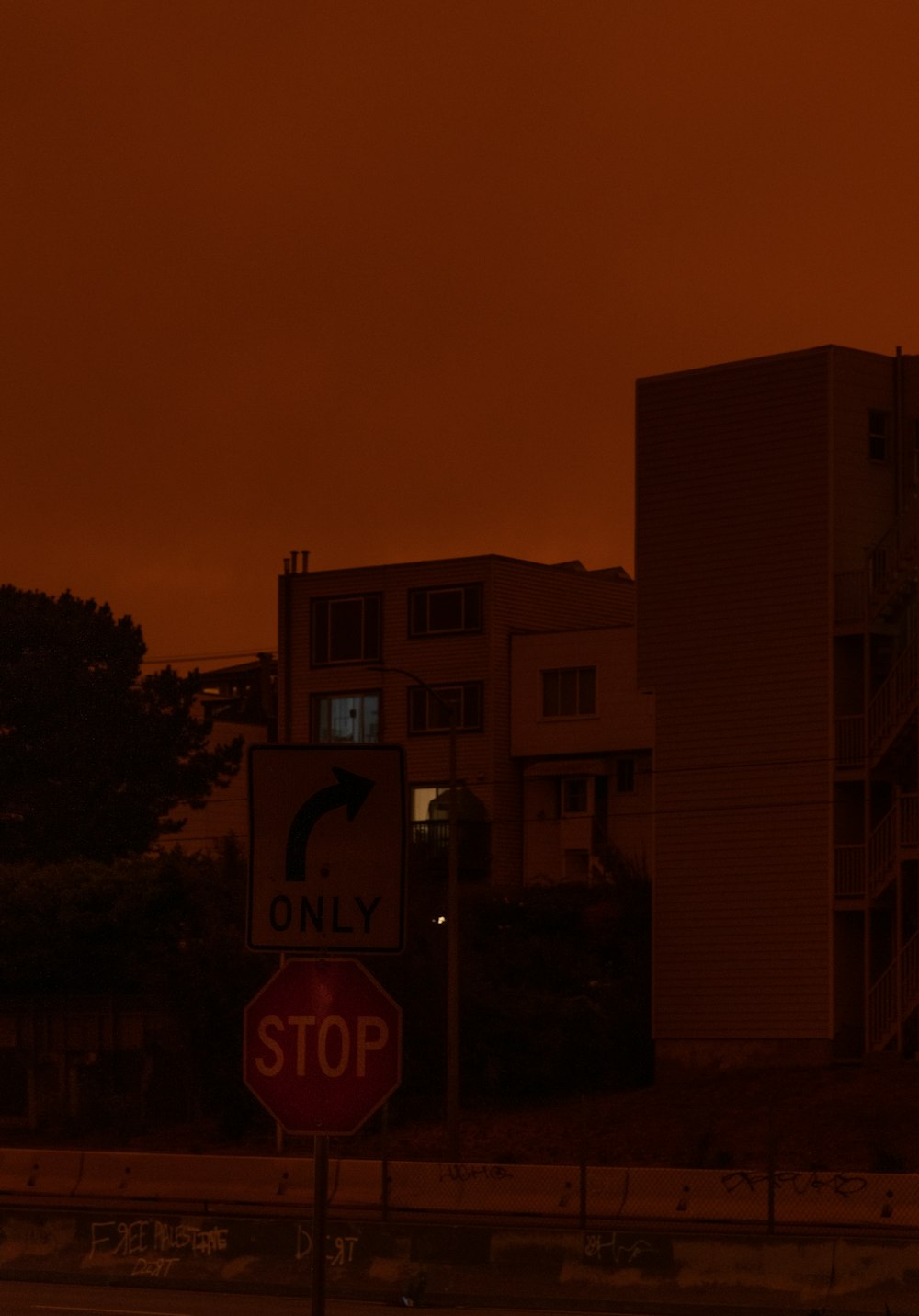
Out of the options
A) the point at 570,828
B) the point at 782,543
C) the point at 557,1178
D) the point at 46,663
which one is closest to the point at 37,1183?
the point at 557,1178

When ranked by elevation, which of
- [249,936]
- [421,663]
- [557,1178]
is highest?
[421,663]

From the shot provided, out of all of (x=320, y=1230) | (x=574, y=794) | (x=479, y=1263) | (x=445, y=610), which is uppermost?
(x=445, y=610)

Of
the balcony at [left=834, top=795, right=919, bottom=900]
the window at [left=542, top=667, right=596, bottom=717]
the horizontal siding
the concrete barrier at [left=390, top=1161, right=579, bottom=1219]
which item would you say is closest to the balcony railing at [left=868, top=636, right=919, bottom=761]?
the horizontal siding

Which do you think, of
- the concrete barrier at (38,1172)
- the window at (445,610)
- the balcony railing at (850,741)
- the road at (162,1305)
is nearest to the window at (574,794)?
the window at (445,610)

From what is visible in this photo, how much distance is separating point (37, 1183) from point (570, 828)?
39720 millimetres

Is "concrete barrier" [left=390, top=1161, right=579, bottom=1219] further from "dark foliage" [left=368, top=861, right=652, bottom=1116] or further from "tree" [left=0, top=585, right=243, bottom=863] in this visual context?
"tree" [left=0, top=585, right=243, bottom=863]

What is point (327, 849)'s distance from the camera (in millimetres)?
7773

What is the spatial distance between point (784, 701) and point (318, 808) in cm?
3889

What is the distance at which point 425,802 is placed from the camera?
68625 millimetres

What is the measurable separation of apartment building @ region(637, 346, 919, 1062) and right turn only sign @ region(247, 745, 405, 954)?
37066 mm

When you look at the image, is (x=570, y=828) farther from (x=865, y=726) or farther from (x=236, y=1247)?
(x=236, y=1247)

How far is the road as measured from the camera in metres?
18.2

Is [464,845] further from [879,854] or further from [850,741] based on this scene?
[879,854]

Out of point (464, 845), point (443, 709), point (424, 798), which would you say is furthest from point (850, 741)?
point (424, 798)
